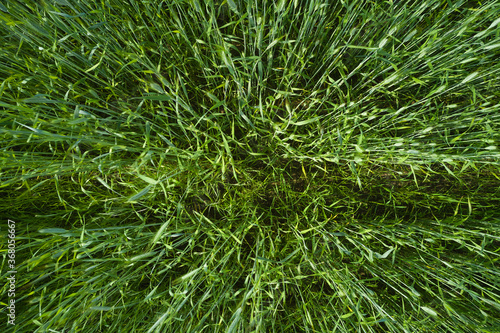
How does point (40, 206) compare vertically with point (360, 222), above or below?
above

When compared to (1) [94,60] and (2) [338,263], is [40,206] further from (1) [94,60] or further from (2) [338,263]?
(2) [338,263]

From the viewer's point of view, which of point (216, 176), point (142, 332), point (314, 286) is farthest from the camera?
point (314, 286)

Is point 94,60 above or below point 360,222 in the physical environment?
above

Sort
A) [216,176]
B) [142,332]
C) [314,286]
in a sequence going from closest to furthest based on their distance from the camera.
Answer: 1. [142,332]
2. [216,176]
3. [314,286]

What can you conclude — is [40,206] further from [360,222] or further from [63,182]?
[360,222]

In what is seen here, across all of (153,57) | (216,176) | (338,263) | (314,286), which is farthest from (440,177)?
(153,57)

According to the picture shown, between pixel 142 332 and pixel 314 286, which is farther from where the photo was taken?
pixel 314 286

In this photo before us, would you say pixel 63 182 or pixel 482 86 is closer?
pixel 482 86

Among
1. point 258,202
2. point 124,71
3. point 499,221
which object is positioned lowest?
point 499,221

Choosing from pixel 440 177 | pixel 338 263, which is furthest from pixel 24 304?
pixel 440 177
